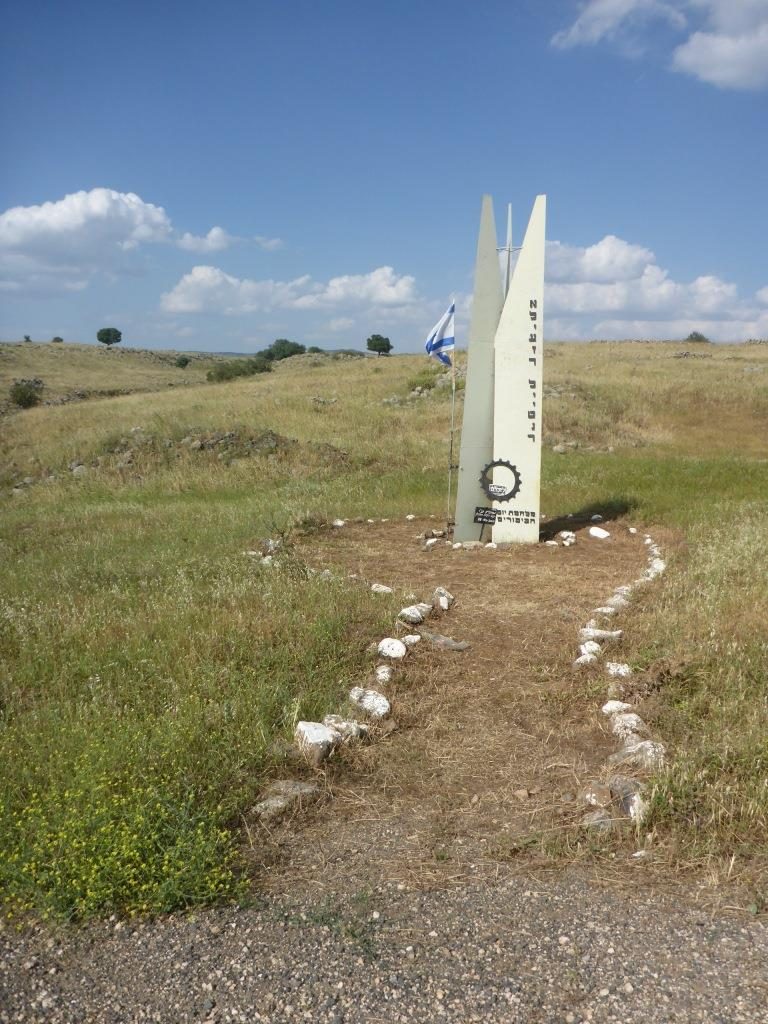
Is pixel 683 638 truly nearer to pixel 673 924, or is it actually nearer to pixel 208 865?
pixel 673 924

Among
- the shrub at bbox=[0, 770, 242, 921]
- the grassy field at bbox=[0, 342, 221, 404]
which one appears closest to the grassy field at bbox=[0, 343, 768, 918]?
the shrub at bbox=[0, 770, 242, 921]

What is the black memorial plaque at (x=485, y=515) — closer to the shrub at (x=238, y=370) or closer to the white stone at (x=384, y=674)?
the white stone at (x=384, y=674)

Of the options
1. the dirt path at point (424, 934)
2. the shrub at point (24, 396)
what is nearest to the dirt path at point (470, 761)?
the dirt path at point (424, 934)

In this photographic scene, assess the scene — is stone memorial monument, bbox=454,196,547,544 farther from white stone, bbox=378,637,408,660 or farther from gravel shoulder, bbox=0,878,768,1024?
gravel shoulder, bbox=0,878,768,1024

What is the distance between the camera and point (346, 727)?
208 inches

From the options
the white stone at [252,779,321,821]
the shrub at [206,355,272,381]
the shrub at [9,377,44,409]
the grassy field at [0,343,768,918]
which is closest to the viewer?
the grassy field at [0,343,768,918]

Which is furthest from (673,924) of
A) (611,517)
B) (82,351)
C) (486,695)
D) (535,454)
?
(82,351)

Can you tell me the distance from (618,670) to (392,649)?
5.99ft

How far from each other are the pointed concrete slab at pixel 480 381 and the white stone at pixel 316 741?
640 cm

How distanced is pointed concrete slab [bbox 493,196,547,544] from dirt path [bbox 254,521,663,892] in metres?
2.46

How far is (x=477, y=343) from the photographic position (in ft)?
35.7

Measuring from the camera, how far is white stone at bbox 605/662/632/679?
6.13 meters

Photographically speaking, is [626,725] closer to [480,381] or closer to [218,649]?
[218,649]

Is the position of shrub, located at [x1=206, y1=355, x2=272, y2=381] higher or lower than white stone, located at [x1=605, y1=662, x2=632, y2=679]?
higher
